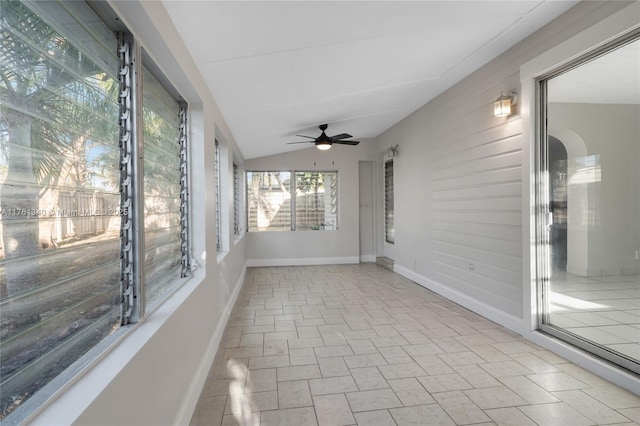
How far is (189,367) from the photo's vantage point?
2074 millimetres

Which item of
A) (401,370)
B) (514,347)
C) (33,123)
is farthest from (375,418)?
(33,123)

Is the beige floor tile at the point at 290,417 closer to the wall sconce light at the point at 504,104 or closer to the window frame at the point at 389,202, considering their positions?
the wall sconce light at the point at 504,104

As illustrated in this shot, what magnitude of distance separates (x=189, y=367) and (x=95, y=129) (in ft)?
4.95

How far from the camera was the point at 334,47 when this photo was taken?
2.62 m

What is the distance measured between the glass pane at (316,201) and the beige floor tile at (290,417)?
5467 millimetres

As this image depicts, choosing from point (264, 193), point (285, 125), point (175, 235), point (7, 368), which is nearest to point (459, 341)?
point (175, 235)

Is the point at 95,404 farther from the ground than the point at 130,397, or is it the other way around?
the point at 95,404

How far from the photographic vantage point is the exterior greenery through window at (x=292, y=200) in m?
7.34

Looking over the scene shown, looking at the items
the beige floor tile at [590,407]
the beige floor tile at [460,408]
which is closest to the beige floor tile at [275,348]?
the beige floor tile at [460,408]

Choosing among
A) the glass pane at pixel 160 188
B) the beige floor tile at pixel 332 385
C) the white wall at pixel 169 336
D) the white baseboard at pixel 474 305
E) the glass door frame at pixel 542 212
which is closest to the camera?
the white wall at pixel 169 336

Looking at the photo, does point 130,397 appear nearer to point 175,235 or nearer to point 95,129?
point 95,129

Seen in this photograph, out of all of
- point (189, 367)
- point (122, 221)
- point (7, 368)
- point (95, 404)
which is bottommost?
point (189, 367)

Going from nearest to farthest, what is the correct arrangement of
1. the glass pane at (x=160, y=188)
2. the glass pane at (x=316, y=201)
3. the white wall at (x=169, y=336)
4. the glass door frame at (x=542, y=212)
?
the white wall at (x=169, y=336), the glass pane at (x=160, y=188), the glass door frame at (x=542, y=212), the glass pane at (x=316, y=201)

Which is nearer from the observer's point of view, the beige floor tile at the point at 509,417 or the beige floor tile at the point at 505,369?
the beige floor tile at the point at 509,417
